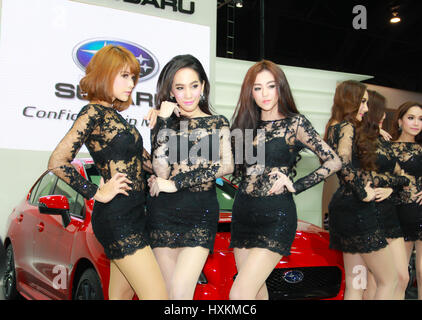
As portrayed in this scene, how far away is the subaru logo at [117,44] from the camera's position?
5762mm

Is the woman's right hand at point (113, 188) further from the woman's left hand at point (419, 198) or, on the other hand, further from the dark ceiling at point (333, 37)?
the dark ceiling at point (333, 37)

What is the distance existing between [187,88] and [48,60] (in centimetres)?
365

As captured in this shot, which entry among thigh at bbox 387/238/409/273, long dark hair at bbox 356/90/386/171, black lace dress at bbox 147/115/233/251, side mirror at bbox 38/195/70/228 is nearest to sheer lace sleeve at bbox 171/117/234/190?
black lace dress at bbox 147/115/233/251

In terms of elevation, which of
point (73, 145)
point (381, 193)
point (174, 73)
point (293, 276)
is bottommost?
point (293, 276)

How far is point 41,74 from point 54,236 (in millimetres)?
2605

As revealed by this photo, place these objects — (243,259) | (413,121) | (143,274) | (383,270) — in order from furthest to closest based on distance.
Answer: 1. (413,121)
2. (383,270)
3. (243,259)
4. (143,274)

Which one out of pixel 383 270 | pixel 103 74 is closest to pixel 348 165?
pixel 383 270

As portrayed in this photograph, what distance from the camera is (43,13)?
5.53m

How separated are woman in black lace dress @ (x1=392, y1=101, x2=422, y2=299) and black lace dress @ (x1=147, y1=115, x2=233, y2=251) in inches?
77.0

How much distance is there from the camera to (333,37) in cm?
1073

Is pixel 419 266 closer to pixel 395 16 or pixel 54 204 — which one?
pixel 54 204

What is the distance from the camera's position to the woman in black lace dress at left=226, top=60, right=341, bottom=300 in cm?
237

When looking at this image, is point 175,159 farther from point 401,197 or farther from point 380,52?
point 380,52
